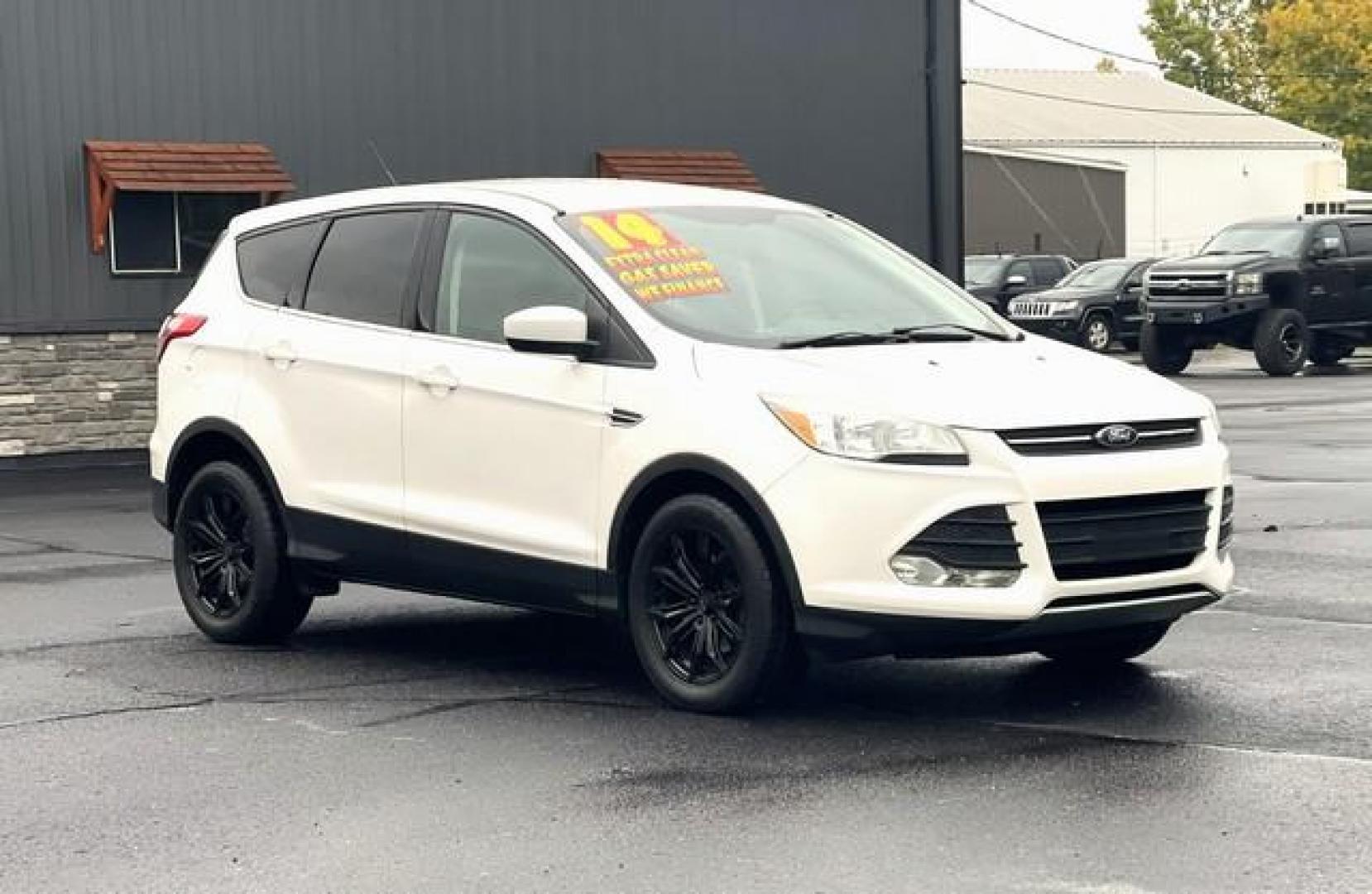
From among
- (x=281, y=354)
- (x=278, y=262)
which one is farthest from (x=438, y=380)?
(x=278, y=262)

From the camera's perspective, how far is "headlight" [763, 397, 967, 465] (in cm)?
699

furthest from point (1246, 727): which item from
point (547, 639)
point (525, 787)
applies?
point (547, 639)

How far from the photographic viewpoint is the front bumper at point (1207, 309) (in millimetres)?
30312

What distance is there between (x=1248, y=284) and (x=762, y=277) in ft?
76.5

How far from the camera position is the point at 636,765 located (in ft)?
22.5

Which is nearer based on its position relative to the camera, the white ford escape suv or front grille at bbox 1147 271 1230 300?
the white ford escape suv

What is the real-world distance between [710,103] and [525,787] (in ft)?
62.0

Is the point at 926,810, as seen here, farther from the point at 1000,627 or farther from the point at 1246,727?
the point at 1246,727

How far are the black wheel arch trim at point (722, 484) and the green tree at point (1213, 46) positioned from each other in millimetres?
86579

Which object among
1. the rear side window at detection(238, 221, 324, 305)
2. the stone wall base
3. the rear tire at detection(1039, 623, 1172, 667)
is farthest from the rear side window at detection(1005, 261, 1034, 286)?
the rear tire at detection(1039, 623, 1172, 667)

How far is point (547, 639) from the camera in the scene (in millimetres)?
9312

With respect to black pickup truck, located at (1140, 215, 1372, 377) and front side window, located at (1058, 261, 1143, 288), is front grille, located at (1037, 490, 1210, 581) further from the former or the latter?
front side window, located at (1058, 261, 1143, 288)

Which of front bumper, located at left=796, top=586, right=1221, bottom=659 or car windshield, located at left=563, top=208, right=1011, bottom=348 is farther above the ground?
car windshield, located at left=563, top=208, right=1011, bottom=348

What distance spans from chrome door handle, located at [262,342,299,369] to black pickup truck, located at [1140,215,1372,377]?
2286 centimetres
